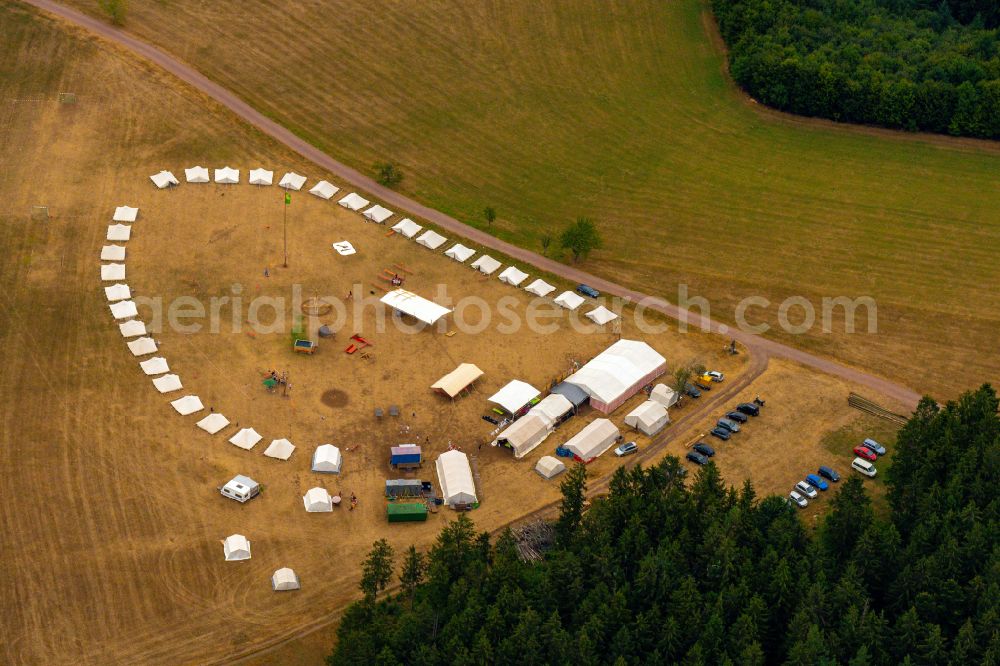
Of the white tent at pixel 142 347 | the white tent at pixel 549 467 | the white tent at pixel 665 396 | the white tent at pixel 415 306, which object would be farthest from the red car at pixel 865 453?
the white tent at pixel 142 347

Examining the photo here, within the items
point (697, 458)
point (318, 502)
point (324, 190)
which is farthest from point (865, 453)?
point (324, 190)

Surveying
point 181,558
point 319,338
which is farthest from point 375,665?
point 319,338

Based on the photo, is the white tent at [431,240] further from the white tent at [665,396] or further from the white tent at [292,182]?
the white tent at [665,396]

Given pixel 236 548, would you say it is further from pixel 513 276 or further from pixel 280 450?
pixel 513 276

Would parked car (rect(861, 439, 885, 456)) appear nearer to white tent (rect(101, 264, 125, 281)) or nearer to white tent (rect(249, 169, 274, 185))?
white tent (rect(249, 169, 274, 185))

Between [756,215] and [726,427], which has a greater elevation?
[756,215]
